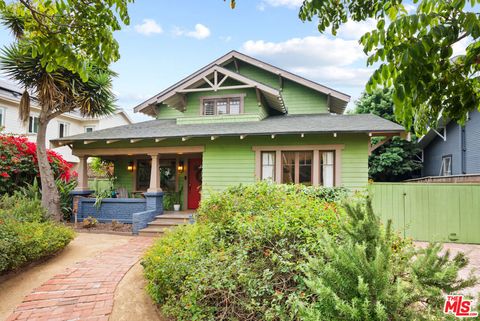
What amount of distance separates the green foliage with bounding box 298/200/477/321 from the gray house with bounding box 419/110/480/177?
11.2 meters

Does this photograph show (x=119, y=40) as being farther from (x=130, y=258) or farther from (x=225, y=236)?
(x=130, y=258)

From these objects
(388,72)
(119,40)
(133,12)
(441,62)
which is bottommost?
(388,72)

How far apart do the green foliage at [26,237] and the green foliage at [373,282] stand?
5.34 meters

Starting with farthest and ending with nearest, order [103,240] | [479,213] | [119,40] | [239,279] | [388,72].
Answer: [479,213], [103,240], [119,40], [239,279], [388,72]

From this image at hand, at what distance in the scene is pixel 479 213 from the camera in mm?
8852

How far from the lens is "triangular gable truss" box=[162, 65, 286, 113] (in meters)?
10.8

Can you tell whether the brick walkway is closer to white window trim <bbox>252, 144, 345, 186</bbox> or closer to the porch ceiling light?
white window trim <bbox>252, 144, 345, 186</bbox>

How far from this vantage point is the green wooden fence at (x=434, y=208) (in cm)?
891

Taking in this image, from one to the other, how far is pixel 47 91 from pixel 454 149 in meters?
18.6

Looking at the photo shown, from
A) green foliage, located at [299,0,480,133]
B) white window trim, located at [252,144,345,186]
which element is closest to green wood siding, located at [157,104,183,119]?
white window trim, located at [252,144,345,186]

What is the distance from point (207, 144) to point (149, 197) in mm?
2891

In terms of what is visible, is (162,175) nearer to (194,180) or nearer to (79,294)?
(194,180)

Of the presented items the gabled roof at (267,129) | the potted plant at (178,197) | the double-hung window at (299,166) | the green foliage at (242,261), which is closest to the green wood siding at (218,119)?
the gabled roof at (267,129)

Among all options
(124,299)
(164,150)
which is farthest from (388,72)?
(164,150)
